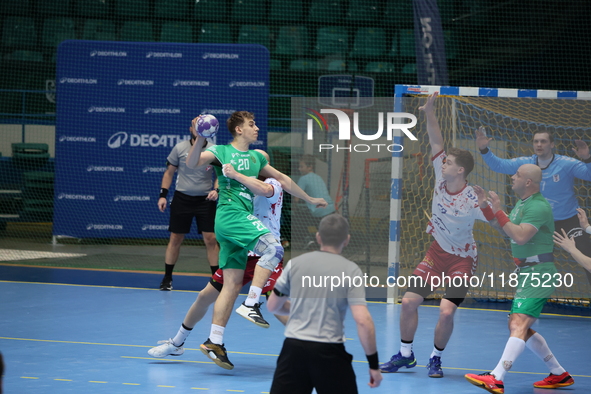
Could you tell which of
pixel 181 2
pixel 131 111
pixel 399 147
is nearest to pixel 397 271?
pixel 399 147

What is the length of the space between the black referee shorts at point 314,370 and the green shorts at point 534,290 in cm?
224

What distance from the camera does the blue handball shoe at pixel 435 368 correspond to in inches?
244

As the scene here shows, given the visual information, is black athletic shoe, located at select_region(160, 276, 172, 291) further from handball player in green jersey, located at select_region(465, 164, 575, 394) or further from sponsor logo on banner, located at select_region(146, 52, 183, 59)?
sponsor logo on banner, located at select_region(146, 52, 183, 59)

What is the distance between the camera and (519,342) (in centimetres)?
559

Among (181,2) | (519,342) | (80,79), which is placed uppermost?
(181,2)

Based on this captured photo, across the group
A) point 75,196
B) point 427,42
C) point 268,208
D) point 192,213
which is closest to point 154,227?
point 75,196

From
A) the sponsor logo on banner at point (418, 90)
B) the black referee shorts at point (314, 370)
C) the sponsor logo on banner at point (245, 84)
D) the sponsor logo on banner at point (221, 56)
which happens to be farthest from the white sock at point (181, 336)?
the sponsor logo on banner at point (221, 56)

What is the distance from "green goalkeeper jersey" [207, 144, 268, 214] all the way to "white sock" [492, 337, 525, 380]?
2.36 m

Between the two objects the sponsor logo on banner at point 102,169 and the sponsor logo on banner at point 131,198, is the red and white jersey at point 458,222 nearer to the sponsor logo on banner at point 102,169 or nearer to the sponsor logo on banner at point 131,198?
the sponsor logo on banner at point 131,198

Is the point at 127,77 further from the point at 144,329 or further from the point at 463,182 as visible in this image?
the point at 463,182

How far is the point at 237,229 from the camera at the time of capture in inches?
241

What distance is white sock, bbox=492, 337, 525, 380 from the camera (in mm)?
5508

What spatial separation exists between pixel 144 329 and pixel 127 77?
8.15 metres

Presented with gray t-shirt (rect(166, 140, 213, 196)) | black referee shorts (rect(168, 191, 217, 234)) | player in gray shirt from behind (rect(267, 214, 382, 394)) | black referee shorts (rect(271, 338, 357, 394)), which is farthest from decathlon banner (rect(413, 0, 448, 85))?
black referee shorts (rect(271, 338, 357, 394))
